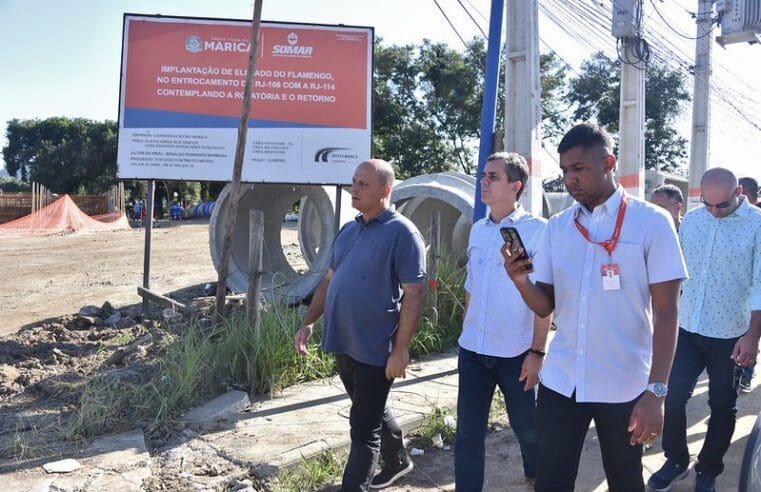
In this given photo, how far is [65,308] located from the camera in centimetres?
1007

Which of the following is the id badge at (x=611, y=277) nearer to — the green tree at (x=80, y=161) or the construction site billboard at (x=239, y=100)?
the construction site billboard at (x=239, y=100)

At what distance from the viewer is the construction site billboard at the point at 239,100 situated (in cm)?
815

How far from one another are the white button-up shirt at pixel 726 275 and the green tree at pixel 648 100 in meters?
27.8

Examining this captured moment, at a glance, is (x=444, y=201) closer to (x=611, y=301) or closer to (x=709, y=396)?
(x=709, y=396)

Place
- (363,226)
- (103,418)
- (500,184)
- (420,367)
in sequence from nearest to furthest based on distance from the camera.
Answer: (500,184) → (363,226) → (103,418) → (420,367)

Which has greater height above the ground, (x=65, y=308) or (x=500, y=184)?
(x=500, y=184)

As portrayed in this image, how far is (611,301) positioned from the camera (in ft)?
7.91

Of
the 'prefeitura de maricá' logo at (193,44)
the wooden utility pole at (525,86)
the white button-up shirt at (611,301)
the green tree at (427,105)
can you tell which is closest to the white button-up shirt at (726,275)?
the white button-up shirt at (611,301)

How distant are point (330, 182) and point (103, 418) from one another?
14.6 ft

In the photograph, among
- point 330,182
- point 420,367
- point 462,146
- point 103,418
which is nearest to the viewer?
point 103,418

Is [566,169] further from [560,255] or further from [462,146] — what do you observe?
[462,146]

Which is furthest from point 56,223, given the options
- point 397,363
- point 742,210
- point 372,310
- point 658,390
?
point 658,390

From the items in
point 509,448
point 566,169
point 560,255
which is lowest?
point 509,448

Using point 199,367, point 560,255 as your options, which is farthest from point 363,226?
point 199,367
